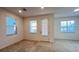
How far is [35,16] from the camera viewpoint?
1.94 metres

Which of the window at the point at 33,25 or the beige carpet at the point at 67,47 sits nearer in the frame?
the beige carpet at the point at 67,47

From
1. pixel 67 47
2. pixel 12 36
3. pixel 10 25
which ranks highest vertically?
pixel 10 25

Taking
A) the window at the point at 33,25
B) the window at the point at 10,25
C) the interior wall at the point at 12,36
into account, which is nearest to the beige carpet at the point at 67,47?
the window at the point at 33,25

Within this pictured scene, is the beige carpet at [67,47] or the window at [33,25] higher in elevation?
the window at [33,25]

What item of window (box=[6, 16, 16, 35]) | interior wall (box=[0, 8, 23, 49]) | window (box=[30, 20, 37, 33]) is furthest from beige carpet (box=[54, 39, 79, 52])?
window (box=[6, 16, 16, 35])

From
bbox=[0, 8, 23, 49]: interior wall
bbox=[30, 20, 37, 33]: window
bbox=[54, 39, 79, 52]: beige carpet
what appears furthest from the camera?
bbox=[30, 20, 37, 33]: window

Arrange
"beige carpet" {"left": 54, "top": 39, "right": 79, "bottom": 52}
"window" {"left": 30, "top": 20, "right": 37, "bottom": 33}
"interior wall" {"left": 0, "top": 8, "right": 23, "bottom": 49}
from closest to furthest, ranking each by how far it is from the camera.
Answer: "beige carpet" {"left": 54, "top": 39, "right": 79, "bottom": 52} → "interior wall" {"left": 0, "top": 8, "right": 23, "bottom": 49} → "window" {"left": 30, "top": 20, "right": 37, "bottom": 33}

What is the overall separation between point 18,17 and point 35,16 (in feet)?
1.32

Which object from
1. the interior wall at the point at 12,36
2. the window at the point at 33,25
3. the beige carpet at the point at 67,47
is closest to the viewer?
the beige carpet at the point at 67,47

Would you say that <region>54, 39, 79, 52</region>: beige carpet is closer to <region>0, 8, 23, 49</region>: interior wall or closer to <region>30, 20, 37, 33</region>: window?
<region>30, 20, 37, 33</region>: window

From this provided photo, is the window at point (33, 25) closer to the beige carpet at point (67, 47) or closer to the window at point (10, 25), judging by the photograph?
the window at point (10, 25)

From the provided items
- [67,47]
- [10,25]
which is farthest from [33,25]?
[67,47]

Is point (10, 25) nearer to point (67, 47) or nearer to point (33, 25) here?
point (33, 25)
